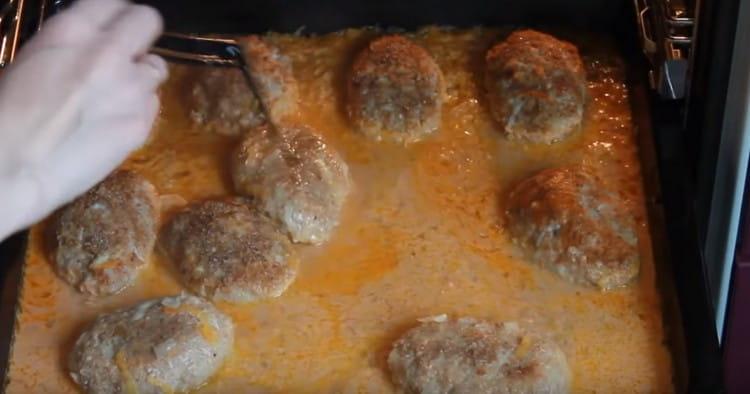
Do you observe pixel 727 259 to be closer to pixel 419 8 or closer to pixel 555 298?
pixel 555 298

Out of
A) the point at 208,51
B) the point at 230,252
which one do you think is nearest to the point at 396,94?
the point at 208,51

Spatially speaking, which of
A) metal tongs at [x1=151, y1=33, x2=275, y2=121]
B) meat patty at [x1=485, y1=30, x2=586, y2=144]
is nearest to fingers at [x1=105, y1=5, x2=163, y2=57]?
metal tongs at [x1=151, y1=33, x2=275, y2=121]

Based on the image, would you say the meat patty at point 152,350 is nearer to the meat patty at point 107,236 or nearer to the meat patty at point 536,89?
the meat patty at point 107,236

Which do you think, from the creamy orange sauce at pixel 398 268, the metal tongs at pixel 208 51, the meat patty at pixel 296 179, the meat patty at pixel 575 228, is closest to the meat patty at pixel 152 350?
the creamy orange sauce at pixel 398 268

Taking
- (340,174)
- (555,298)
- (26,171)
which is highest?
(26,171)

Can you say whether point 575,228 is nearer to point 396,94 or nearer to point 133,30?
point 396,94

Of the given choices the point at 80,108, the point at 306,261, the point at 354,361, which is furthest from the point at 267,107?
the point at 80,108
